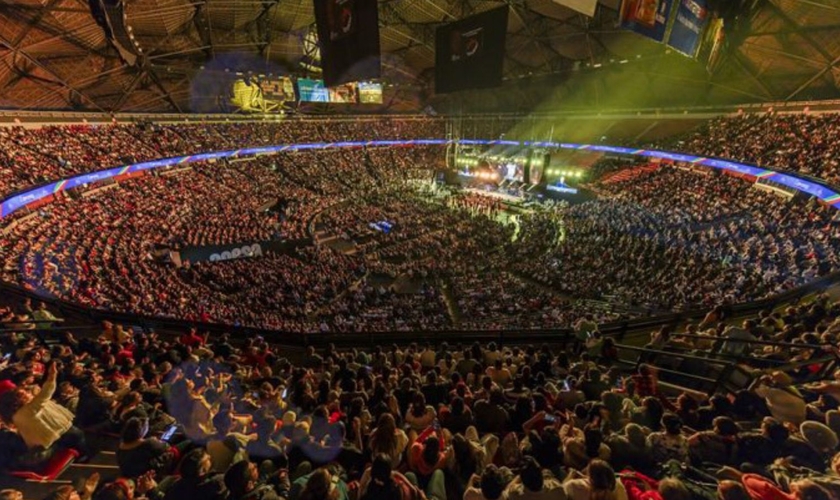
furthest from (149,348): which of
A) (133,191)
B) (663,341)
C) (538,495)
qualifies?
(133,191)

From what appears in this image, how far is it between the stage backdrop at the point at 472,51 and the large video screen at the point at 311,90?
1084 inches

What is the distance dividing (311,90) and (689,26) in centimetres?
4132

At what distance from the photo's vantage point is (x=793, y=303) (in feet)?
29.0

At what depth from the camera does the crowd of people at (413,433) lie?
109 inches

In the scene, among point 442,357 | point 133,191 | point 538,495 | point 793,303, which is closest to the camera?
point 538,495

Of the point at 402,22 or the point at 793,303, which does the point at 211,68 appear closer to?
the point at 402,22

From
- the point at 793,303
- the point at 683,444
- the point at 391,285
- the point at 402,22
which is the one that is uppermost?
the point at 402,22

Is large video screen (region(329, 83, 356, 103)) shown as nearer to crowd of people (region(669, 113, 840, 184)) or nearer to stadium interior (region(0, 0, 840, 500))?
stadium interior (region(0, 0, 840, 500))

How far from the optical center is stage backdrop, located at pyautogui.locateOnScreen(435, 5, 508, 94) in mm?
19391

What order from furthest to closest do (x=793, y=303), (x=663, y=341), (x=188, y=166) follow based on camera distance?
(x=188, y=166) → (x=793, y=303) → (x=663, y=341)

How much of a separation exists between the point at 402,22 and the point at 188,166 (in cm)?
2660

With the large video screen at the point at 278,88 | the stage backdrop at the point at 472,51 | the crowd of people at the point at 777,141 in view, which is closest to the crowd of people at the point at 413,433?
the stage backdrop at the point at 472,51

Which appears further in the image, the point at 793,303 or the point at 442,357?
the point at 793,303

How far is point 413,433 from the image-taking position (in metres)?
4.11
